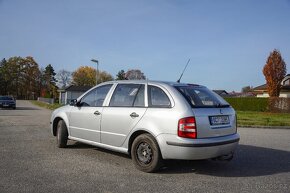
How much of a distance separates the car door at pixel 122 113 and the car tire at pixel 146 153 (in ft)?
1.07

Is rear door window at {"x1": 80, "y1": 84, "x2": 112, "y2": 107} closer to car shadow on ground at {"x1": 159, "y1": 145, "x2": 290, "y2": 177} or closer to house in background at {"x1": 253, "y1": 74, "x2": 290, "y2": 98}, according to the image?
car shadow on ground at {"x1": 159, "y1": 145, "x2": 290, "y2": 177}

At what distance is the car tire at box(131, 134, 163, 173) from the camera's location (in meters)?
5.72

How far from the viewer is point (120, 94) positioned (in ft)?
22.1

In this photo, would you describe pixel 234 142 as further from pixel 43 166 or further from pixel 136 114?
pixel 43 166

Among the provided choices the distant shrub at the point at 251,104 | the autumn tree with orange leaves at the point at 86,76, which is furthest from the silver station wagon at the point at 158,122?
the autumn tree with orange leaves at the point at 86,76

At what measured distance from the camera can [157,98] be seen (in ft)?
19.8

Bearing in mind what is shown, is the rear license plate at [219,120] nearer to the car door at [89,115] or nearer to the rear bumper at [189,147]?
the rear bumper at [189,147]

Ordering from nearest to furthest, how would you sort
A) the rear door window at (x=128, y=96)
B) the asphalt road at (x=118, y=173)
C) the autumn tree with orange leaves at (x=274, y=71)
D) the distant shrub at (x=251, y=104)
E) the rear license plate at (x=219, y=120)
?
the asphalt road at (x=118, y=173) < the rear license plate at (x=219, y=120) < the rear door window at (x=128, y=96) < the distant shrub at (x=251, y=104) < the autumn tree with orange leaves at (x=274, y=71)

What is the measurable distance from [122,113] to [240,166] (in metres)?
2.60

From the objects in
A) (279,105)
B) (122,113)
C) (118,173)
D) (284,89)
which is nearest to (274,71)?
(284,89)

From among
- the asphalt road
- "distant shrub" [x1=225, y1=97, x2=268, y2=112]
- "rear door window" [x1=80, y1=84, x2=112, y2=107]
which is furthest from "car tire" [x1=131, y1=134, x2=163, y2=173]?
"distant shrub" [x1=225, y1=97, x2=268, y2=112]

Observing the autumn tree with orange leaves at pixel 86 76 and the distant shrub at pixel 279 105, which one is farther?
the autumn tree with orange leaves at pixel 86 76

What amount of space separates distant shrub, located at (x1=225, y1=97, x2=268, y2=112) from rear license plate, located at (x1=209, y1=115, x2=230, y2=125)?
Answer: 30363mm

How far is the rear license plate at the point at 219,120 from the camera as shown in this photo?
18.8 feet
